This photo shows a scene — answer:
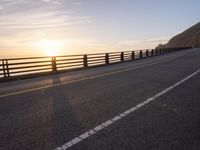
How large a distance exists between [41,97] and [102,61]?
19.3 m

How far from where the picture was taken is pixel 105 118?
628cm

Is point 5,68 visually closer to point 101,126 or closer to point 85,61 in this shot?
point 85,61

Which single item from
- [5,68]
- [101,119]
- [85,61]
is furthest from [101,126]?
[85,61]

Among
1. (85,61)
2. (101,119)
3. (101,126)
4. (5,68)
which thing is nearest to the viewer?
(101,126)

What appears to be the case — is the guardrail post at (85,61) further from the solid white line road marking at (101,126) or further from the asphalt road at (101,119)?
the solid white line road marking at (101,126)

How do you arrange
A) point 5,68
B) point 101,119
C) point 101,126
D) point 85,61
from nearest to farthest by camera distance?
1. point 101,126
2. point 101,119
3. point 5,68
4. point 85,61

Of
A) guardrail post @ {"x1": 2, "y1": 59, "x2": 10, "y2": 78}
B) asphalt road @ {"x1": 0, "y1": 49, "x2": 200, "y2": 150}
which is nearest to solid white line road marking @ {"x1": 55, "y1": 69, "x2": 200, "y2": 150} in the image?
asphalt road @ {"x1": 0, "y1": 49, "x2": 200, "y2": 150}

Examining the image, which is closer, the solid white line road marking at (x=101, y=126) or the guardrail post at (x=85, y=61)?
the solid white line road marking at (x=101, y=126)

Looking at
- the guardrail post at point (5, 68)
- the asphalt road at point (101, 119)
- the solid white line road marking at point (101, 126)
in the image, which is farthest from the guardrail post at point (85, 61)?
the solid white line road marking at point (101, 126)

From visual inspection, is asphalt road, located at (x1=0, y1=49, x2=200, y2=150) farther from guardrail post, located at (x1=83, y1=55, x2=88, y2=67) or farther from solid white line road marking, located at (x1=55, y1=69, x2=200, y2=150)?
guardrail post, located at (x1=83, y1=55, x2=88, y2=67)

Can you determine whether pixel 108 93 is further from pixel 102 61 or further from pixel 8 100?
pixel 102 61

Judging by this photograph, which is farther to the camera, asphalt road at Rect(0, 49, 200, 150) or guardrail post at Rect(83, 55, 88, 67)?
guardrail post at Rect(83, 55, 88, 67)

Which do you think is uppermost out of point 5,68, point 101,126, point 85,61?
point 5,68

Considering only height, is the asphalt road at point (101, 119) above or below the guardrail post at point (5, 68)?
A: below
